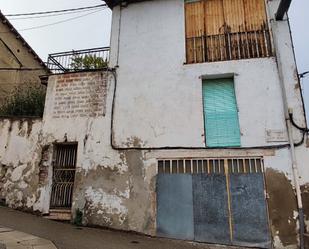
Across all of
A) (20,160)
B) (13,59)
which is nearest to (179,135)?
(20,160)

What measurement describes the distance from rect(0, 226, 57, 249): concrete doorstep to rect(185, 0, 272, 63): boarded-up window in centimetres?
637

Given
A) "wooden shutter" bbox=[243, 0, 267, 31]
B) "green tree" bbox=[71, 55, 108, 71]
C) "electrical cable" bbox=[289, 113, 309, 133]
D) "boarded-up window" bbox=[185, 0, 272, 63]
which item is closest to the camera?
"electrical cable" bbox=[289, 113, 309, 133]

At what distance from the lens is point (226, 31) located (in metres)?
8.95

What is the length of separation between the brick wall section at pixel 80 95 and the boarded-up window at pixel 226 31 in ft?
9.97

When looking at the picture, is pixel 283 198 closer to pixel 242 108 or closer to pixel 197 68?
pixel 242 108

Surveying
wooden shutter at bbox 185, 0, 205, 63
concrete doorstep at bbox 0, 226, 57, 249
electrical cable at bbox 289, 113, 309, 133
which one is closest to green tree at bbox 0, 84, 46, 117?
concrete doorstep at bbox 0, 226, 57, 249

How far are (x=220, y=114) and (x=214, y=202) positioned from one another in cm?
251

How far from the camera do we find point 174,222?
7395mm

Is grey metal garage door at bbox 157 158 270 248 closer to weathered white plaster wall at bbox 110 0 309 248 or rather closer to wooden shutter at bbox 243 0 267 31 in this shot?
weathered white plaster wall at bbox 110 0 309 248

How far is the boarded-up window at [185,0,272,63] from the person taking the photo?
8.62 m

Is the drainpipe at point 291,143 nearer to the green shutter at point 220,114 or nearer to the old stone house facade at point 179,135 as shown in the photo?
the old stone house facade at point 179,135

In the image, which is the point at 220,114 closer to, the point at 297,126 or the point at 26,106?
the point at 297,126

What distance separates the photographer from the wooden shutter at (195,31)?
8.90 m

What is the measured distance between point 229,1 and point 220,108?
3.78m
